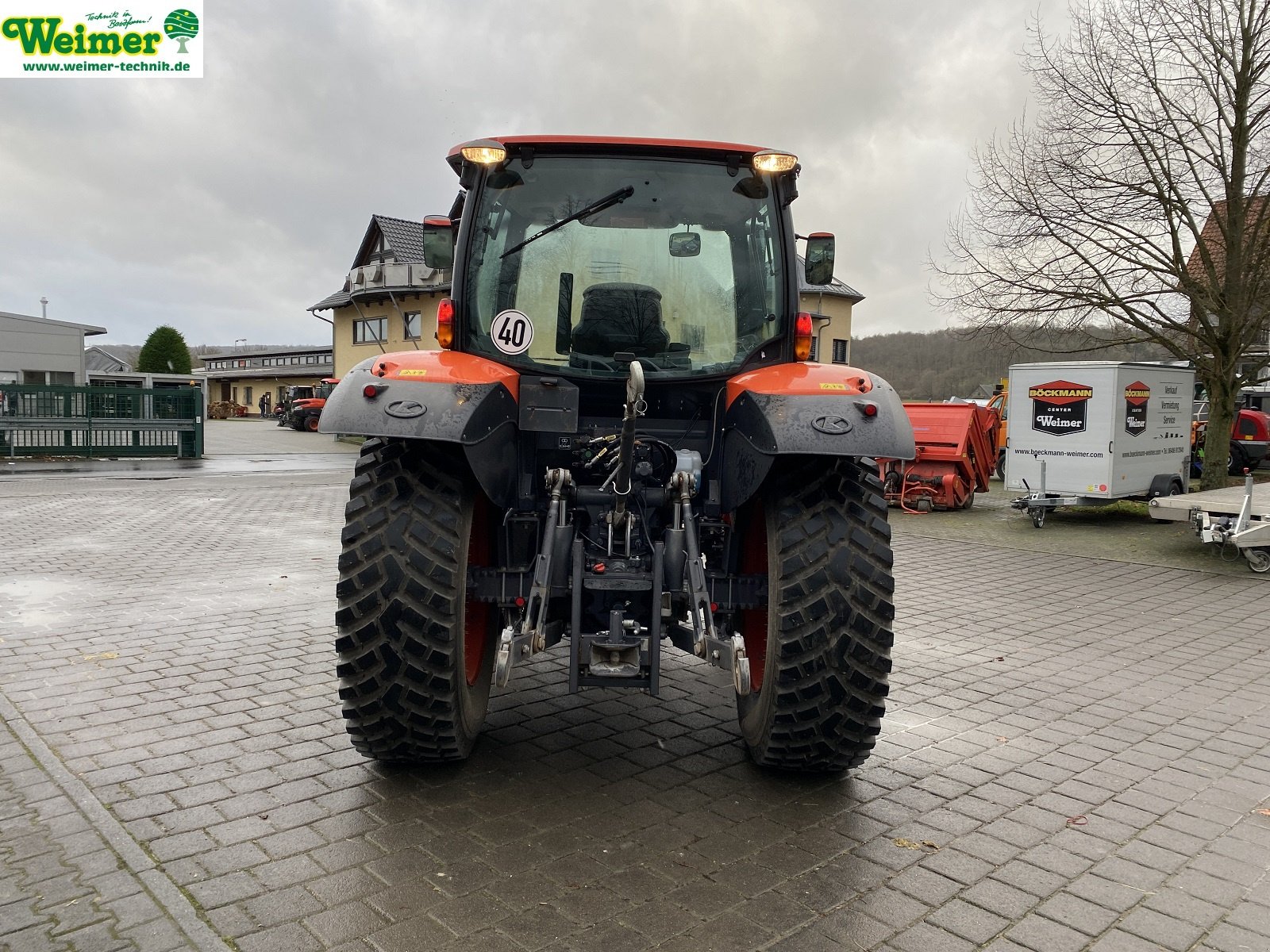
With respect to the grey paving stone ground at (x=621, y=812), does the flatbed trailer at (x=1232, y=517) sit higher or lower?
higher

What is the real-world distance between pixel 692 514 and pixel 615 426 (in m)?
0.64

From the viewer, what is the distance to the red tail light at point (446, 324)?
427 centimetres

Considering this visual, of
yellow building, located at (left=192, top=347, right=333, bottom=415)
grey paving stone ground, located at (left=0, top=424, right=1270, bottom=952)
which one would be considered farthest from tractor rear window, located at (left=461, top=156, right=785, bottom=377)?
yellow building, located at (left=192, top=347, right=333, bottom=415)

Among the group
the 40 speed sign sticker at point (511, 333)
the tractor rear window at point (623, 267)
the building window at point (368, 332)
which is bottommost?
the 40 speed sign sticker at point (511, 333)

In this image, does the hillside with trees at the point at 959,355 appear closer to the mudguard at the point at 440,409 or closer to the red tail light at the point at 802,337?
the red tail light at the point at 802,337

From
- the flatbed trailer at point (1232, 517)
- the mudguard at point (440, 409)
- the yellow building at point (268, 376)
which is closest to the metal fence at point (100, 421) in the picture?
the flatbed trailer at point (1232, 517)

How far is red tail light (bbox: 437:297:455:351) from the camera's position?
4.27m

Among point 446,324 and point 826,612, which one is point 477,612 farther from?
point 826,612

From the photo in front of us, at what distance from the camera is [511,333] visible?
422cm

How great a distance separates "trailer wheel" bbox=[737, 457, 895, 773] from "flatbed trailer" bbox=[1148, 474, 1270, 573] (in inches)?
321

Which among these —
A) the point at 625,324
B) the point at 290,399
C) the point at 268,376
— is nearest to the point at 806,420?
the point at 625,324

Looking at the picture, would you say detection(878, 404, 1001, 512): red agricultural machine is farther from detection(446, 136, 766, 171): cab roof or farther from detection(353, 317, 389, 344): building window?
detection(353, 317, 389, 344): building window

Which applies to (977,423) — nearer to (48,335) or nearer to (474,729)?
(474,729)

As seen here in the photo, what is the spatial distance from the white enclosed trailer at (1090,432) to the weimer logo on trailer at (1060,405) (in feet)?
0.04
